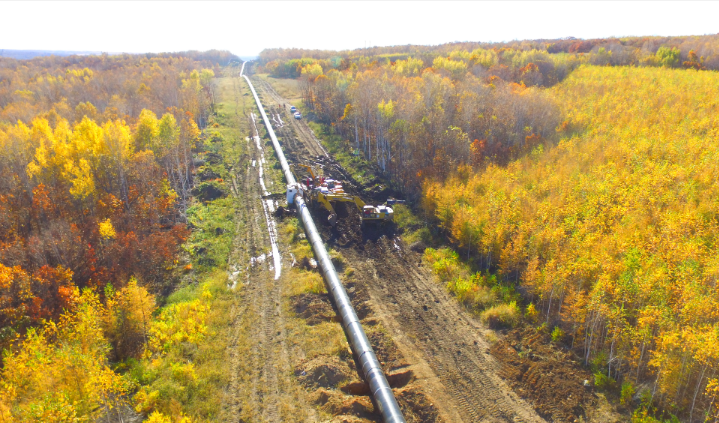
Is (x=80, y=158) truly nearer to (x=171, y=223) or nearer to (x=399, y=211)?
(x=171, y=223)

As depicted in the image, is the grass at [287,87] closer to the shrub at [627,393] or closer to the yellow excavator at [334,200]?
the yellow excavator at [334,200]

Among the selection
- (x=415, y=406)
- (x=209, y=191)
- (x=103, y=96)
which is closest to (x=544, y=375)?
(x=415, y=406)

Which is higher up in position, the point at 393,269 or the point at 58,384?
the point at 58,384

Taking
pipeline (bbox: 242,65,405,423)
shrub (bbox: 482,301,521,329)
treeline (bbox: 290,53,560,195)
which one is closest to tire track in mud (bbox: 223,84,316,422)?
pipeline (bbox: 242,65,405,423)

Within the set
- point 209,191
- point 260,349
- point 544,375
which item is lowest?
point 544,375

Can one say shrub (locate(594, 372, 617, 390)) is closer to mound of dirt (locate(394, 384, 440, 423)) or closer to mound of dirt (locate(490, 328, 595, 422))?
mound of dirt (locate(490, 328, 595, 422))


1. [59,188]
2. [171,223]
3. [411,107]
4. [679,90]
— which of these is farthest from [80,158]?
[679,90]

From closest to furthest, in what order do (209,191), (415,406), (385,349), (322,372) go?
1. (415,406)
2. (322,372)
3. (385,349)
4. (209,191)

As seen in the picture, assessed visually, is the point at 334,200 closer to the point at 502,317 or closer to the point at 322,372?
the point at 502,317
